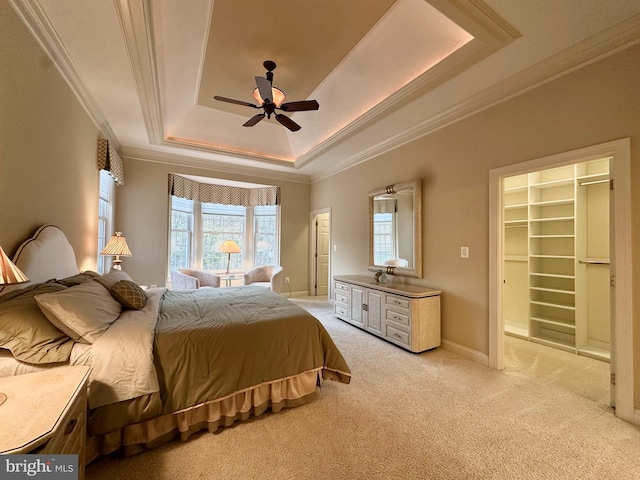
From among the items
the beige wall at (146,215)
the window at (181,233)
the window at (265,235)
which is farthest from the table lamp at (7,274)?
the window at (265,235)

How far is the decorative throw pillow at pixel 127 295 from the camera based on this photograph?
2141 millimetres

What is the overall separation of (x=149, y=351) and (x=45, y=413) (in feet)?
1.96

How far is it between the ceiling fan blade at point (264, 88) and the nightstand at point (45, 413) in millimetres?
2467

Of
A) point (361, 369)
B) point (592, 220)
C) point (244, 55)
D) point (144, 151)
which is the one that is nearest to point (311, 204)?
point (144, 151)

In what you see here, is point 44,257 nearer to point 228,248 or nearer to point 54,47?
point 54,47

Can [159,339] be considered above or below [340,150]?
below

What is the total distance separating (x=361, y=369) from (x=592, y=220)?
3.26 meters

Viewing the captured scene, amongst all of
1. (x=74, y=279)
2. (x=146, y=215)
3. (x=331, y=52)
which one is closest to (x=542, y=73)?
(x=331, y=52)

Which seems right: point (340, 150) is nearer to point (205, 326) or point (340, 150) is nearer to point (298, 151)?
point (298, 151)

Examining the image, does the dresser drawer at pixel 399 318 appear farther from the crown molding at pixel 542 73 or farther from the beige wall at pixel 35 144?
the beige wall at pixel 35 144

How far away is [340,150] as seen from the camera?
15.0 ft

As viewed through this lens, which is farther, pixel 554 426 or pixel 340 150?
pixel 340 150

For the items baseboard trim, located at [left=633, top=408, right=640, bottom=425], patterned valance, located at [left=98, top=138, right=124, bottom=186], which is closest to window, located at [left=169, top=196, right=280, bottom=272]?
patterned valance, located at [left=98, top=138, right=124, bottom=186]

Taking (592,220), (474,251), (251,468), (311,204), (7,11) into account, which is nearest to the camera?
(251,468)
